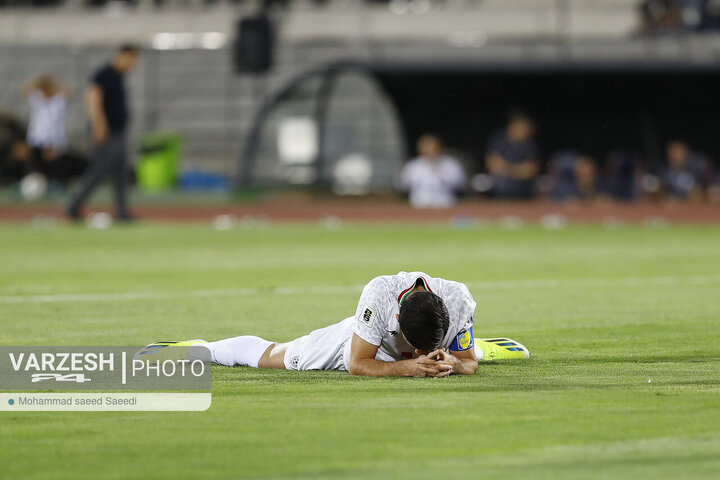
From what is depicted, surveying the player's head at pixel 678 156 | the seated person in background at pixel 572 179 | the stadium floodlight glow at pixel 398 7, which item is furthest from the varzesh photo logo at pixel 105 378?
the stadium floodlight glow at pixel 398 7

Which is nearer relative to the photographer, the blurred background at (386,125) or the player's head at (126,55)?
the player's head at (126,55)

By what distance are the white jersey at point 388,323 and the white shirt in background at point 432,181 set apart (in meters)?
20.2

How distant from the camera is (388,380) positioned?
8055 millimetres

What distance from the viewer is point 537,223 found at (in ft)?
95.0

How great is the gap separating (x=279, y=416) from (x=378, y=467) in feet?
4.11

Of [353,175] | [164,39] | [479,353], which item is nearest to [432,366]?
[479,353]

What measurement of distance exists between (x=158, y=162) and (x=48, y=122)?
2.84m

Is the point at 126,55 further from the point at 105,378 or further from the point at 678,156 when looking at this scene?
the point at 105,378

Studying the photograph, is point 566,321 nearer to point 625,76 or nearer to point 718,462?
point 718,462

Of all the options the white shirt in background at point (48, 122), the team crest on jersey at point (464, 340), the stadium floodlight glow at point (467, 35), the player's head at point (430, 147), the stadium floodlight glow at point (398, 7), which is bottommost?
the team crest on jersey at point (464, 340)

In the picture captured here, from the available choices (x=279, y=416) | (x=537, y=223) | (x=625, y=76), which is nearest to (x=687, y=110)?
(x=625, y=76)

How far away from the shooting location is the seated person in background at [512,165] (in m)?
29.3

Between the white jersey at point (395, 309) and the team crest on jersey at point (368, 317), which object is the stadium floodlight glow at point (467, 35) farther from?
the team crest on jersey at point (368, 317)

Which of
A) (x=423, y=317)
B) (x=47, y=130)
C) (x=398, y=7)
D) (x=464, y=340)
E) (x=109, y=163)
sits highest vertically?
(x=398, y=7)
